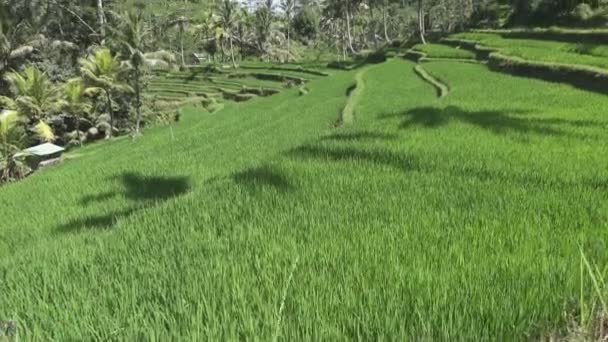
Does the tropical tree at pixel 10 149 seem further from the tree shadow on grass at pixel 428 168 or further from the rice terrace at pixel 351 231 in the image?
the tree shadow on grass at pixel 428 168

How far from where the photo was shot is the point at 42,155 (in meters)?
18.6

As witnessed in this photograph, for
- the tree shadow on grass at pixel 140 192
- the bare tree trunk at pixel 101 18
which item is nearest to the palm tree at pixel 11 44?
the bare tree trunk at pixel 101 18

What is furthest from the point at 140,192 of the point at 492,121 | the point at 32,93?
the point at 32,93

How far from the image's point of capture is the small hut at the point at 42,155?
18.4 metres

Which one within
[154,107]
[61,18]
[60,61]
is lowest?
[154,107]

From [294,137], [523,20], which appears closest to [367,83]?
[294,137]

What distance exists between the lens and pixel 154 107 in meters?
27.9

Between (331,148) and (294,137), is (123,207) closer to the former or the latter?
(331,148)

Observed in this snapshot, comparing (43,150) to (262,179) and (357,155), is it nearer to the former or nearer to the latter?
(357,155)

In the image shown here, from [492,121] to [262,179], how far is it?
365 centimetres

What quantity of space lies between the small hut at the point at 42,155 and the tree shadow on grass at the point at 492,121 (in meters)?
14.2

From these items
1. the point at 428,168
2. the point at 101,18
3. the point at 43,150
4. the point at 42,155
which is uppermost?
the point at 101,18

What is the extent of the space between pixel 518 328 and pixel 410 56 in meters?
25.7

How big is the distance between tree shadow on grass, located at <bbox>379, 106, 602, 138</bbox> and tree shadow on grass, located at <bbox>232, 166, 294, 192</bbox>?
267 centimetres
